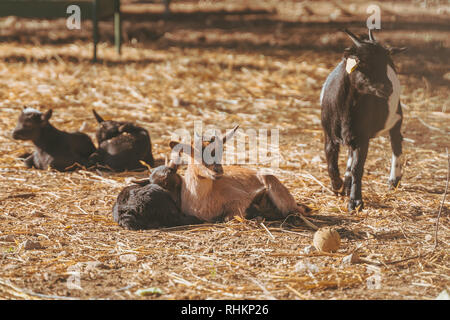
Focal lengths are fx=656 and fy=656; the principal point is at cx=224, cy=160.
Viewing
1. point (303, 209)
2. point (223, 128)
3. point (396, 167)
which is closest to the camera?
point (303, 209)

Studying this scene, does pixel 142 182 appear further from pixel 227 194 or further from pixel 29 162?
pixel 29 162

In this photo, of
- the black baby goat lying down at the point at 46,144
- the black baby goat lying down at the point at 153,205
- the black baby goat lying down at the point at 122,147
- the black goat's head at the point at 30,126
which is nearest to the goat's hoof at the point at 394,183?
the black baby goat lying down at the point at 153,205

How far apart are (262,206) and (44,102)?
574cm

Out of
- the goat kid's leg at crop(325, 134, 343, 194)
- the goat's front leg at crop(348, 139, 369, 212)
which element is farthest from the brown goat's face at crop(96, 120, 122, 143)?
the goat's front leg at crop(348, 139, 369, 212)

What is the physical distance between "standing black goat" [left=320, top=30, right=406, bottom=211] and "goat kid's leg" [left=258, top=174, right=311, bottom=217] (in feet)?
1.99

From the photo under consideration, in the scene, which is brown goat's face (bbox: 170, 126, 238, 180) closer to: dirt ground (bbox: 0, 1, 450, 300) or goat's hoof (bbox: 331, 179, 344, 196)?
dirt ground (bbox: 0, 1, 450, 300)

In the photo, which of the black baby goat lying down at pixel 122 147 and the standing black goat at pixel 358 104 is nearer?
the standing black goat at pixel 358 104

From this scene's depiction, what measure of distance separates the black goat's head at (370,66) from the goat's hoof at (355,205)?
3.30 ft

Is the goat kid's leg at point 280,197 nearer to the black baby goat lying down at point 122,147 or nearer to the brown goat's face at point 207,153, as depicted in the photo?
the brown goat's face at point 207,153

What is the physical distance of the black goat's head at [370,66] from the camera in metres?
5.73

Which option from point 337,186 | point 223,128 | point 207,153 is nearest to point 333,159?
point 337,186

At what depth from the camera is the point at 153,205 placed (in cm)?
551

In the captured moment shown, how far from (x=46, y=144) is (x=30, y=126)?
0.90ft

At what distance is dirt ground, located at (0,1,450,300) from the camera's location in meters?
4.55
